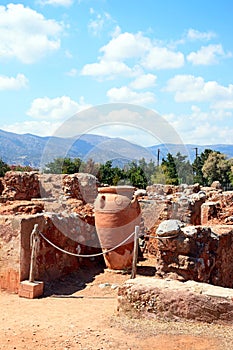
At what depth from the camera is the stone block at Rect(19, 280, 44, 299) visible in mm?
6029

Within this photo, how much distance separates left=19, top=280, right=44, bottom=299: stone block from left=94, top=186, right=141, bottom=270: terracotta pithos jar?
6.60ft

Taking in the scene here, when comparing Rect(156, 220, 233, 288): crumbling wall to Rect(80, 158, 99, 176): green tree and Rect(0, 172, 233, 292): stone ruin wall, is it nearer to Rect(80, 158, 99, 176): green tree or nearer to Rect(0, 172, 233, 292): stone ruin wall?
Rect(0, 172, 233, 292): stone ruin wall

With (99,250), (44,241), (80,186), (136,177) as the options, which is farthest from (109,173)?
(44,241)

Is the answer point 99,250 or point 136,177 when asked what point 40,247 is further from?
point 136,177

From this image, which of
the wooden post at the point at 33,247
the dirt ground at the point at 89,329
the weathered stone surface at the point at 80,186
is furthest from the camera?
the weathered stone surface at the point at 80,186

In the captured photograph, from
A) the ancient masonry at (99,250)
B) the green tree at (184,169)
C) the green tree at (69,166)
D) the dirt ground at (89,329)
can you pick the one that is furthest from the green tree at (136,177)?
the dirt ground at (89,329)

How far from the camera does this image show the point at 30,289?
605 cm

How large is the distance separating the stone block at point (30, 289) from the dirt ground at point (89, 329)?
0.15 metres

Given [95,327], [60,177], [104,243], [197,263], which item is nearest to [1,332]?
[95,327]

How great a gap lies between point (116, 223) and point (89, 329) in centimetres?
353

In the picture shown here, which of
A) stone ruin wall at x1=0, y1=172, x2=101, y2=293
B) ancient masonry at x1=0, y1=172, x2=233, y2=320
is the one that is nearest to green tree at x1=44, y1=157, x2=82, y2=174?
stone ruin wall at x1=0, y1=172, x2=101, y2=293

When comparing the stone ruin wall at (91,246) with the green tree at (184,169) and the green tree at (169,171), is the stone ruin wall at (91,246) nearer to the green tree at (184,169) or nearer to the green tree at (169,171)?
the green tree at (169,171)

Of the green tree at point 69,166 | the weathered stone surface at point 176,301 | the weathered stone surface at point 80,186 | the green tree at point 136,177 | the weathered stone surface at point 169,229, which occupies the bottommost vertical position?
the weathered stone surface at point 176,301

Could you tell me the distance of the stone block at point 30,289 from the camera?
6.03 metres
